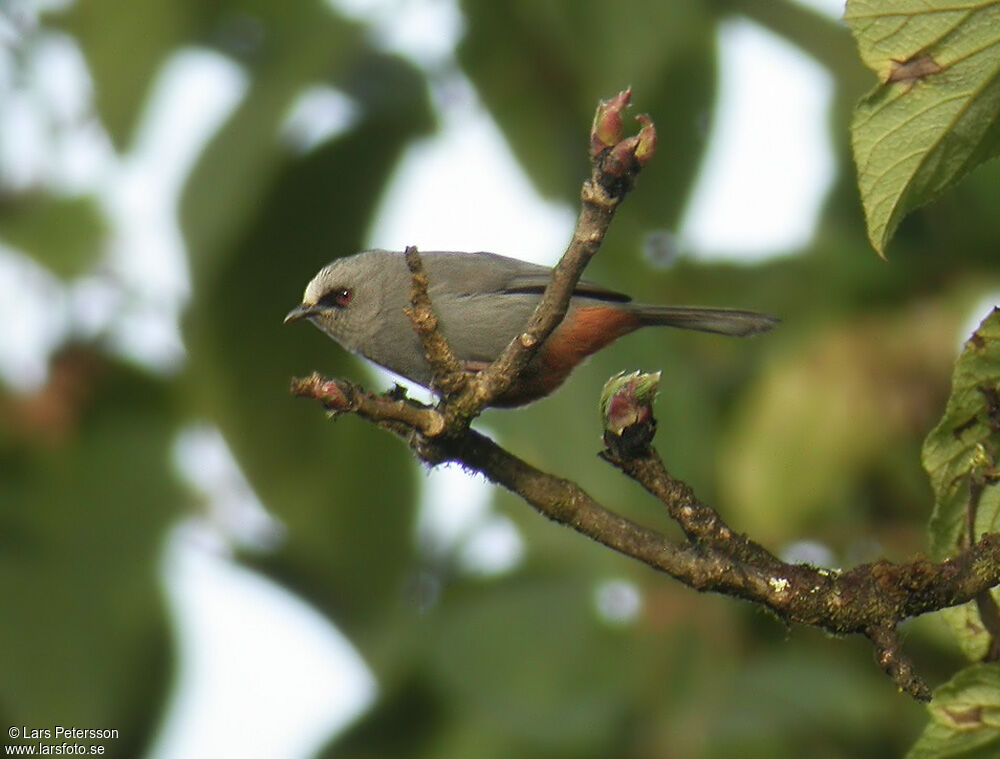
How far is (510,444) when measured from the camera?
5574 millimetres

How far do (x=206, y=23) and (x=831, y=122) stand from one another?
9.52 feet

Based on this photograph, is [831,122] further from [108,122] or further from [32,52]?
[32,52]

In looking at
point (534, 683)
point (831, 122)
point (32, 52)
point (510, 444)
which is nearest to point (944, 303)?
point (831, 122)

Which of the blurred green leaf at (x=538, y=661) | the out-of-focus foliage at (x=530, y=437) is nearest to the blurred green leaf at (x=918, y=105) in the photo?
the out-of-focus foliage at (x=530, y=437)

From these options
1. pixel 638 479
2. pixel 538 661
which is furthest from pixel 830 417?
pixel 638 479

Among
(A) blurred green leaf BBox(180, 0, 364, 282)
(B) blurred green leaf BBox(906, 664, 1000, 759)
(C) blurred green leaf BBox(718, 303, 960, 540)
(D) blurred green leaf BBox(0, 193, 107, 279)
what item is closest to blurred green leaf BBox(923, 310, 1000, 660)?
(B) blurred green leaf BBox(906, 664, 1000, 759)

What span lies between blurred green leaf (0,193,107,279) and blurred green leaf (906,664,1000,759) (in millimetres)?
6487

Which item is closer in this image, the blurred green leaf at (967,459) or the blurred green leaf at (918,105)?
the blurred green leaf at (918,105)

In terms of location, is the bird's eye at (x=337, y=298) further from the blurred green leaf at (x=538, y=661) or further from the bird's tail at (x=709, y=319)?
the blurred green leaf at (x=538, y=661)

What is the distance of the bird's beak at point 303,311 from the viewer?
5.52 meters

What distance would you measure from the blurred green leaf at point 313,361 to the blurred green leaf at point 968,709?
362 centimetres

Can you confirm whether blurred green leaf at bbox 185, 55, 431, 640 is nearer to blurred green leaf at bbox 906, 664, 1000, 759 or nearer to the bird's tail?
the bird's tail

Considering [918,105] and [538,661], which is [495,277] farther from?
[918,105]

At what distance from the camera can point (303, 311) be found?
5562 mm
